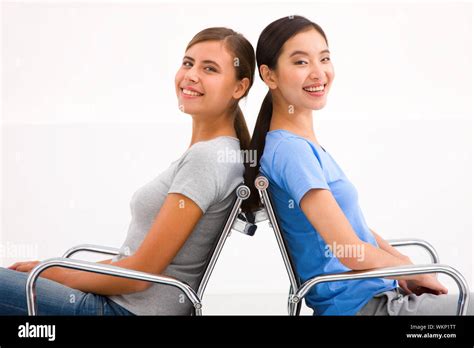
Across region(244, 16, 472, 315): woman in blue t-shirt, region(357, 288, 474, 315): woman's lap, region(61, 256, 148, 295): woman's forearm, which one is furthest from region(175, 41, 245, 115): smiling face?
region(357, 288, 474, 315): woman's lap

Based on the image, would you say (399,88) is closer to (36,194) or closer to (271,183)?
(271,183)

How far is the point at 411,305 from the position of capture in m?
2.36

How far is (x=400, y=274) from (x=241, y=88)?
825 millimetres

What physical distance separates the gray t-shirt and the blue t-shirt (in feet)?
0.44

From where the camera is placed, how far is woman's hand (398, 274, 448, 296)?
8.11 ft

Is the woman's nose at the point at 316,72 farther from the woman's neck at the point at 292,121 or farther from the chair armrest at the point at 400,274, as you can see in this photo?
the chair armrest at the point at 400,274

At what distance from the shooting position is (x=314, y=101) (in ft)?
8.27

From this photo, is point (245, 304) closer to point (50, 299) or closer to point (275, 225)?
point (275, 225)

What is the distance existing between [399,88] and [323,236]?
909 millimetres

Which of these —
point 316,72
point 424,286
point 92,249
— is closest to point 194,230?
point 92,249

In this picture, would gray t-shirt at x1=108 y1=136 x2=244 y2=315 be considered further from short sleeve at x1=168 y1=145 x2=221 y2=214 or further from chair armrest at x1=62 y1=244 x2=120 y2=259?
chair armrest at x1=62 y1=244 x2=120 y2=259

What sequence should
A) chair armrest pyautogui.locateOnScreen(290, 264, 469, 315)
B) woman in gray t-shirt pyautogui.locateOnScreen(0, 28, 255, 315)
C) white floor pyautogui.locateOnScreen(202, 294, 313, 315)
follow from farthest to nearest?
white floor pyautogui.locateOnScreen(202, 294, 313, 315)
woman in gray t-shirt pyautogui.locateOnScreen(0, 28, 255, 315)
chair armrest pyautogui.locateOnScreen(290, 264, 469, 315)

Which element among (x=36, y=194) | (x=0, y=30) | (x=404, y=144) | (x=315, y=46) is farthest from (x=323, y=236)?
(x=0, y=30)
